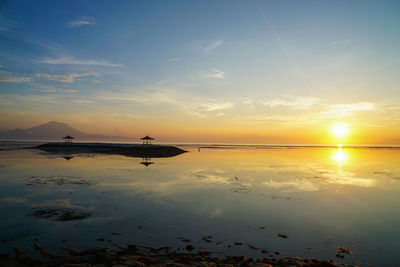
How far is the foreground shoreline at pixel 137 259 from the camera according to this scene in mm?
7445

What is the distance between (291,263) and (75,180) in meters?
21.6

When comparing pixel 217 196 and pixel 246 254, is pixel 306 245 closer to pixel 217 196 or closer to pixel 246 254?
pixel 246 254

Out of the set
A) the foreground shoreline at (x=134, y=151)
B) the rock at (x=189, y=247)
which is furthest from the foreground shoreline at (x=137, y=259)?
the foreground shoreline at (x=134, y=151)

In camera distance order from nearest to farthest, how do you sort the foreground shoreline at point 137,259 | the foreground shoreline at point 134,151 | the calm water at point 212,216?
the foreground shoreline at point 137,259 → the calm water at point 212,216 → the foreground shoreline at point 134,151

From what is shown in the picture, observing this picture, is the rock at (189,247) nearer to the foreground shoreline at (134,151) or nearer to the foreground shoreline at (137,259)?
the foreground shoreline at (137,259)

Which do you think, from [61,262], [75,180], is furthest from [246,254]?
[75,180]

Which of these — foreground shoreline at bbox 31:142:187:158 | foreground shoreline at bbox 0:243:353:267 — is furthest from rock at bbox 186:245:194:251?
foreground shoreline at bbox 31:142:187:158

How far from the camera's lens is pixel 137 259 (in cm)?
773

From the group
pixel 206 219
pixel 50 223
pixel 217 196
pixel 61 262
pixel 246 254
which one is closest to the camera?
pixel 61 262

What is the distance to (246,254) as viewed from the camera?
876cm

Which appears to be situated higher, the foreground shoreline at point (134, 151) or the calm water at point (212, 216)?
the foreground shoreline at point (134, 151)

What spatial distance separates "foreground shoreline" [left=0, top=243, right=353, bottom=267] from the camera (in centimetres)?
745

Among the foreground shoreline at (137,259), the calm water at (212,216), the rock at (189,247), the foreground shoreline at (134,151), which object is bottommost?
the calm water at (212,216)

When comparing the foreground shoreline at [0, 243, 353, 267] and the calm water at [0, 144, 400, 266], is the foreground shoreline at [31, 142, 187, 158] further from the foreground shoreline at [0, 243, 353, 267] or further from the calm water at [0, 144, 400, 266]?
the foreground shoreline at [0, 243, 353, 267]
